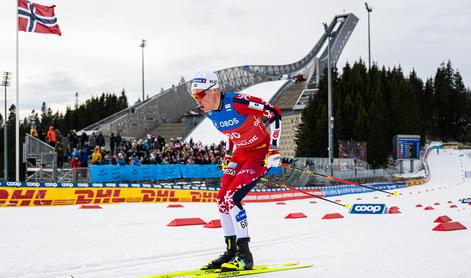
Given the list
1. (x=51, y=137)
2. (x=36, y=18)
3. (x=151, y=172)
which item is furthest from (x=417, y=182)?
(x=36, y=18)

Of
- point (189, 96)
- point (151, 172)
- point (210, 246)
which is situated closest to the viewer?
point (210, 246)

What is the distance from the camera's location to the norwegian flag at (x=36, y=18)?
2238cm

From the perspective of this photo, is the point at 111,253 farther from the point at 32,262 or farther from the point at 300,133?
the point at 300,133

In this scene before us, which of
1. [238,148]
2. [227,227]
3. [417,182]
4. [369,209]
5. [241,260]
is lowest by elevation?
[417,182]

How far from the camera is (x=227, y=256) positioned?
5.85 m

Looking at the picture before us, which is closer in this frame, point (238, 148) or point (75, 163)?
point (238, 148)

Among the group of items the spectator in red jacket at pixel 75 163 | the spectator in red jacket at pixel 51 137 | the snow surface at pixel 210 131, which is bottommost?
the spectator in red jacket at pixel 75 163

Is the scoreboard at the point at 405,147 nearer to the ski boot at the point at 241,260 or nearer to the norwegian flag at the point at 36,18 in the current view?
the norwegian flag at the point at 36,18

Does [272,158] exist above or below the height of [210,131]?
below

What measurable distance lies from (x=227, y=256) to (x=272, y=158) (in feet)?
4.31

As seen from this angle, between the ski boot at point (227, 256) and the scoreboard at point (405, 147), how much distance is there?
124 ft

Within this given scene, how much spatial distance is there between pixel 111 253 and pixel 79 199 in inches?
425

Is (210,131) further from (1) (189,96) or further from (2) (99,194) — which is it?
(2) (99,194)

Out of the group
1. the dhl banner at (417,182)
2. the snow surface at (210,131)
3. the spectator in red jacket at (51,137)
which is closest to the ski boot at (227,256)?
the spectator in red jacket at (51,137)
